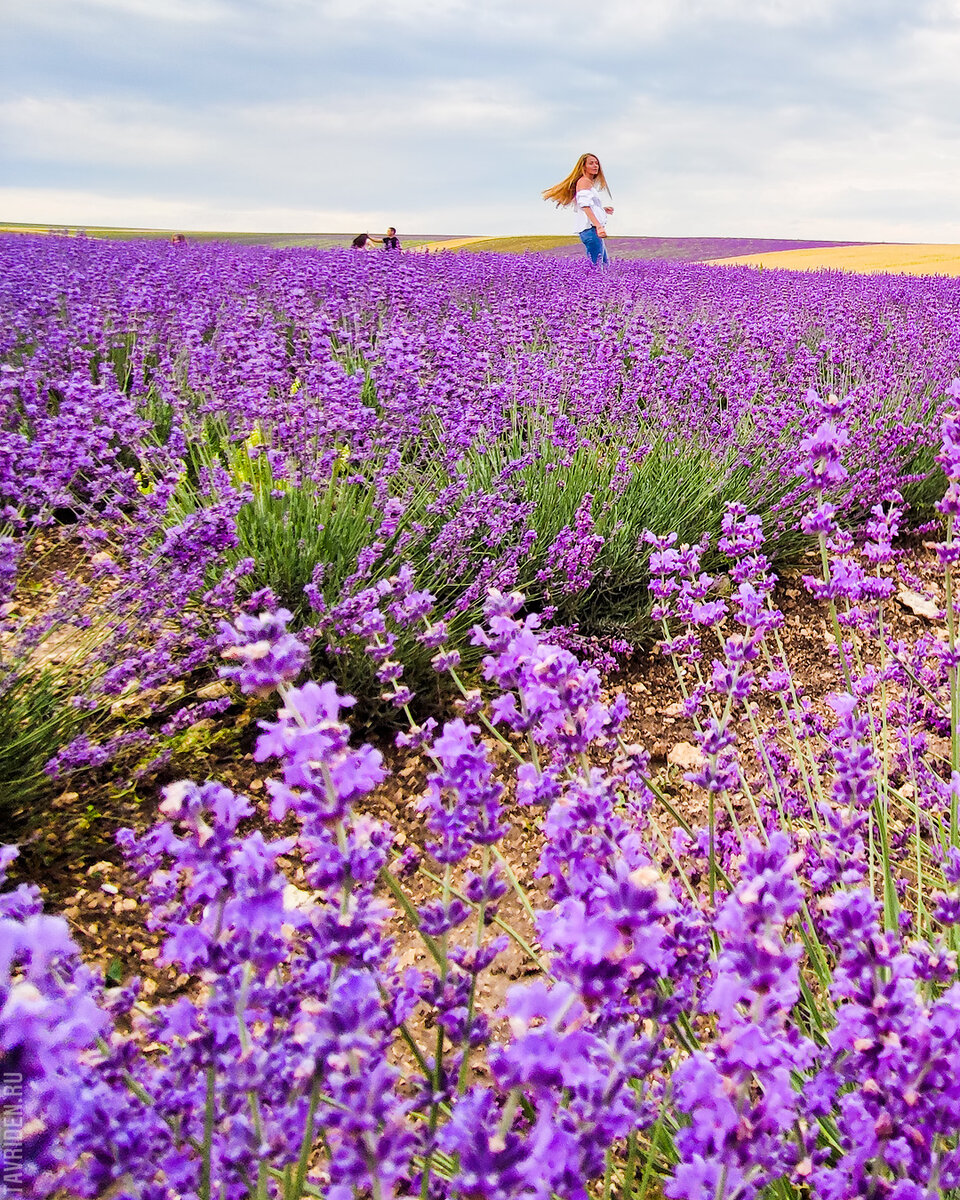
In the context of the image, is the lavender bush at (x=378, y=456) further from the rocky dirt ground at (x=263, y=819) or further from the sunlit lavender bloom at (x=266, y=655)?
A: the sunlit lavender bloom at (x=266, y=655)

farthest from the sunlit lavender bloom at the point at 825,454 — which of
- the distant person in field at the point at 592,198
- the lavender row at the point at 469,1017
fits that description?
the distant person in field at the point at 592,198

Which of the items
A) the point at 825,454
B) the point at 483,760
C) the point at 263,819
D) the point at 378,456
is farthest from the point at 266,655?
the point at 378,456

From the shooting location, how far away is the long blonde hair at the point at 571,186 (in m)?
11.2

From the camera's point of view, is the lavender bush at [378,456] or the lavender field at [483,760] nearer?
the lavender field at [483,760]

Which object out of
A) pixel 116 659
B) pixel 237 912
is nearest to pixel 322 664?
pixel 116 659

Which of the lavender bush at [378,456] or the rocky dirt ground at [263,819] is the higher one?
the lavender bush at [378,456]

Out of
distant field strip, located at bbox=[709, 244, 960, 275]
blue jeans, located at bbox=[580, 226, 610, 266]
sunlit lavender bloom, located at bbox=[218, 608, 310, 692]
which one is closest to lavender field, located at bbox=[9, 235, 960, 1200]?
sunlit lavender bloom, located at bbox=[218, 608, 310, 692]

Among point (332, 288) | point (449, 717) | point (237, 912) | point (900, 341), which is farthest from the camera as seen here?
point (332, 288)

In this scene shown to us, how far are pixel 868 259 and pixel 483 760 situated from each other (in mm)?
29085

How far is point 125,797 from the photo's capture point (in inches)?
93.1

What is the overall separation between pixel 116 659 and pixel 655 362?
3.33 m

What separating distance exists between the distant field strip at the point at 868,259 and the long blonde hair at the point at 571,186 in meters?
9.07

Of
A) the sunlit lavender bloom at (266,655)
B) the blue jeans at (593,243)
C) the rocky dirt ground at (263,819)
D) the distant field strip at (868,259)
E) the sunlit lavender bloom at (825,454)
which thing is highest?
the distant field strip at (868,259)

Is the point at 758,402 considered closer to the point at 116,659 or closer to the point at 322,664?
the point at 322,664
